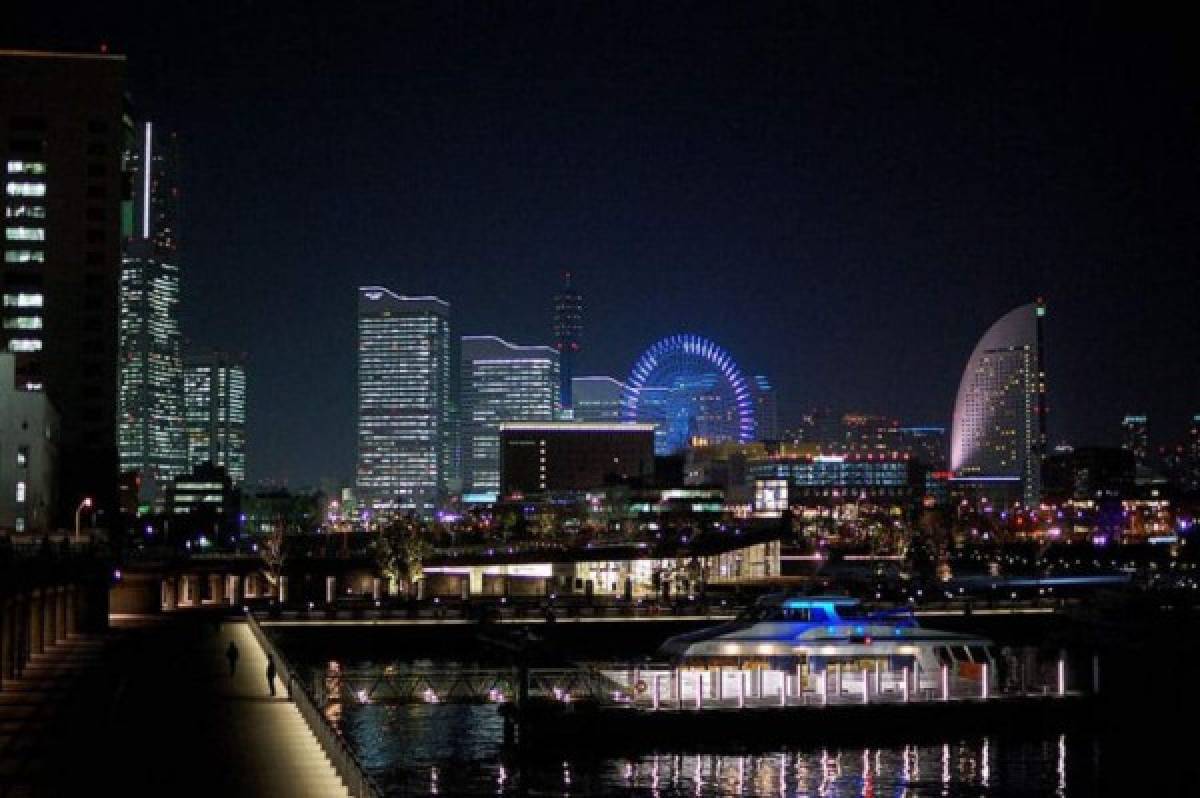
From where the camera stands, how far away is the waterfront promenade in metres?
33.1

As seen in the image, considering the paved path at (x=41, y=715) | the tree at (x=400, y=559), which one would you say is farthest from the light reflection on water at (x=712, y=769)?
the tree at (x=400, y=559)

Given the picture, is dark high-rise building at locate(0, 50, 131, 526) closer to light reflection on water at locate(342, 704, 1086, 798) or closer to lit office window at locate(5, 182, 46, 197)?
lit office window at locate(5, 182, 46, 197)

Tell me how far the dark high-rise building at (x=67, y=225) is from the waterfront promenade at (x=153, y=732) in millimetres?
77200

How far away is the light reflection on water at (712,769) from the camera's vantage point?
1794 inches

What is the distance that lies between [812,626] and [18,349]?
91.7 metres

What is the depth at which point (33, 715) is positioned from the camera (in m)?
41.4

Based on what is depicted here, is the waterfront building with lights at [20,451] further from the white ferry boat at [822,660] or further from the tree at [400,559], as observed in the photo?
the white ferry boat at [822,660]

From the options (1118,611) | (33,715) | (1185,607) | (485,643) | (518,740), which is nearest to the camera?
(33,715)

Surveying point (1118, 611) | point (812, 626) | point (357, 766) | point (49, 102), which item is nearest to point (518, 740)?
point (812, 626)

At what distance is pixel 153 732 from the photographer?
134ft

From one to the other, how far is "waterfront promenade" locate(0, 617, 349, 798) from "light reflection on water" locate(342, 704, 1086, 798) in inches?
167

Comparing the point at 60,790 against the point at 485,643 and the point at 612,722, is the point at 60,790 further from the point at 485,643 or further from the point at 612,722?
the point at 485,643

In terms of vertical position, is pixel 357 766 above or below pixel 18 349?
below

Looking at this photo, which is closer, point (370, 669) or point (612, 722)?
point (612, 722)
